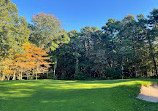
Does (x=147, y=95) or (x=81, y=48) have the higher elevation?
(x=81, y=48)

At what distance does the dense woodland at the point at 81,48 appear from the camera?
20067 millimetres

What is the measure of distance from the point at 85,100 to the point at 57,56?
27.6m

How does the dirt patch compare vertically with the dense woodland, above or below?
below

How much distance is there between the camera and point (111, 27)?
32.1m

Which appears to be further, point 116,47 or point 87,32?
point 87,32

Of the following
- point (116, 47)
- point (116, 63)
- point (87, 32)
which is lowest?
point (116, 63)

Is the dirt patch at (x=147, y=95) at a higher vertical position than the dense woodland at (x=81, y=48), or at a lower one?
lower

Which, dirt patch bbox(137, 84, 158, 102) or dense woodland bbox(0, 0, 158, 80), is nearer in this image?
dirt patch bbox(137, 84, 158, 102)

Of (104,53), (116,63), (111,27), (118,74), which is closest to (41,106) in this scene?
(118,74)

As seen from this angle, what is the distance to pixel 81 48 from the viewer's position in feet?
107

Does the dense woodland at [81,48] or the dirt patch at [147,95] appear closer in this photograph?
the dirt patch at [147,95]

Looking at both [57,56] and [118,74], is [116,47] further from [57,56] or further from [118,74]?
→ [57,56]

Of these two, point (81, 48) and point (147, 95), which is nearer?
point (147, 95)

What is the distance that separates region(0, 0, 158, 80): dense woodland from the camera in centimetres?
2007
